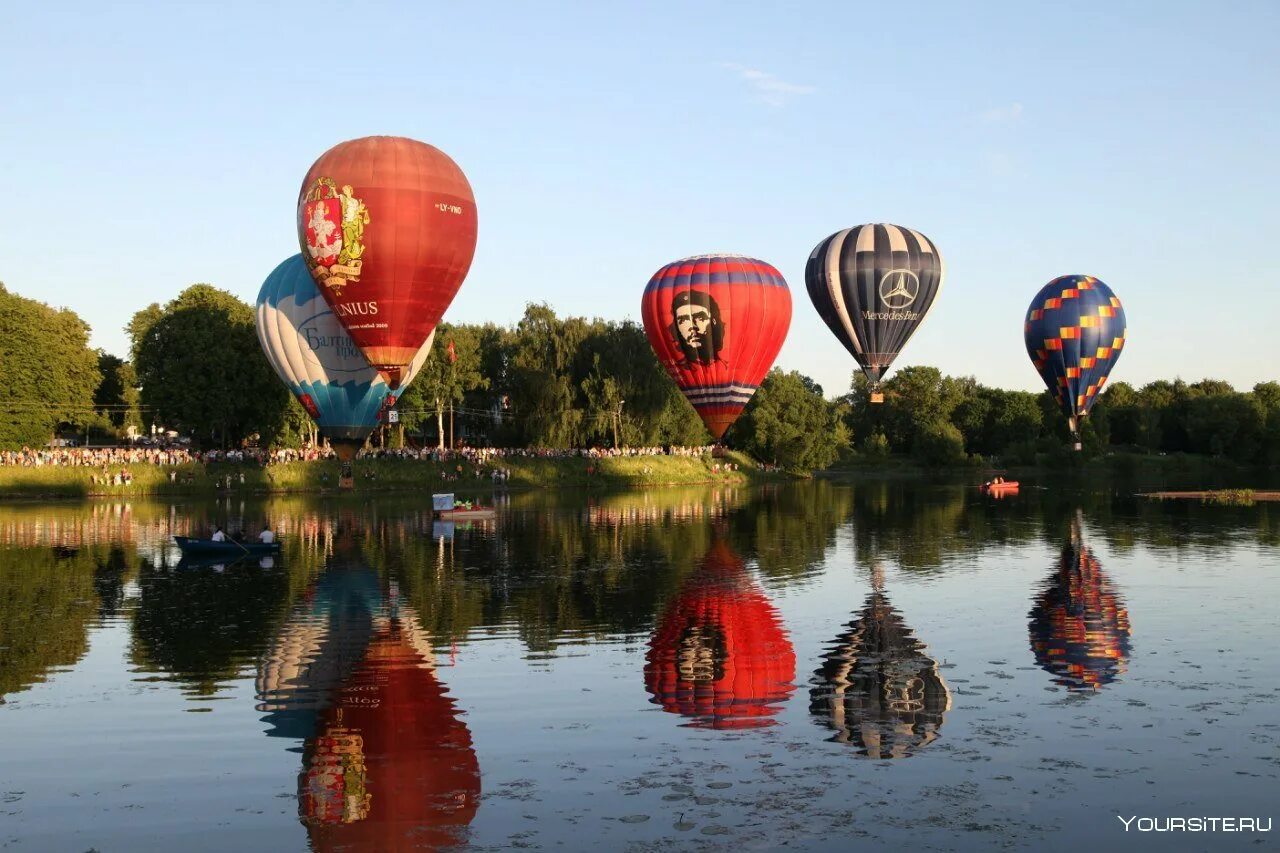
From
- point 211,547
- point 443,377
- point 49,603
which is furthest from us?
point 443,377

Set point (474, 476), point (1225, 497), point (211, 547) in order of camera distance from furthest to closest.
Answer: point (474, 476) < point (1225, 497) < point (211, 547)

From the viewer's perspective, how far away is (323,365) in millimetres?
63938

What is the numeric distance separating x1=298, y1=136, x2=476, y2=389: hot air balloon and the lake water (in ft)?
56.8

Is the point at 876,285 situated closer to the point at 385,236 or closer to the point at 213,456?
the point at 385,236

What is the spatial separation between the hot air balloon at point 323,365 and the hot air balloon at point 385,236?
727 centimetres

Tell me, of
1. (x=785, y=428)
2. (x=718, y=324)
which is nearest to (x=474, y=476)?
(x=718, y=324)

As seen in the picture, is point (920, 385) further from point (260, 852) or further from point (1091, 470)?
point (260, 852)

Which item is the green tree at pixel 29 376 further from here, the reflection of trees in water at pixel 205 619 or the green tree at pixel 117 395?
the reflection of trees in water at pixel 205 619

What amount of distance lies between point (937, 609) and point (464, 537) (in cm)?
2272

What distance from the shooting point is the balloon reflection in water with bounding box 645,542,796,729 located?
19391 mm

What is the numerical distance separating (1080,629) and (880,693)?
8373 mm

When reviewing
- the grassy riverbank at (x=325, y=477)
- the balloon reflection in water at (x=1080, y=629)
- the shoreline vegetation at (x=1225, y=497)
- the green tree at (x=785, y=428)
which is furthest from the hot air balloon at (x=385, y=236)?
the green tree at (x=785, y=428)

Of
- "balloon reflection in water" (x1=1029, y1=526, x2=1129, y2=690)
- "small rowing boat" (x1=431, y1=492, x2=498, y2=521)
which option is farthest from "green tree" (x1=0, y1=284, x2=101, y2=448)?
"balloon reflection in water" (x1=1029, y1=526, x2=1129, y2=690)

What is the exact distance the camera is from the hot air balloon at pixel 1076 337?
236 feet
